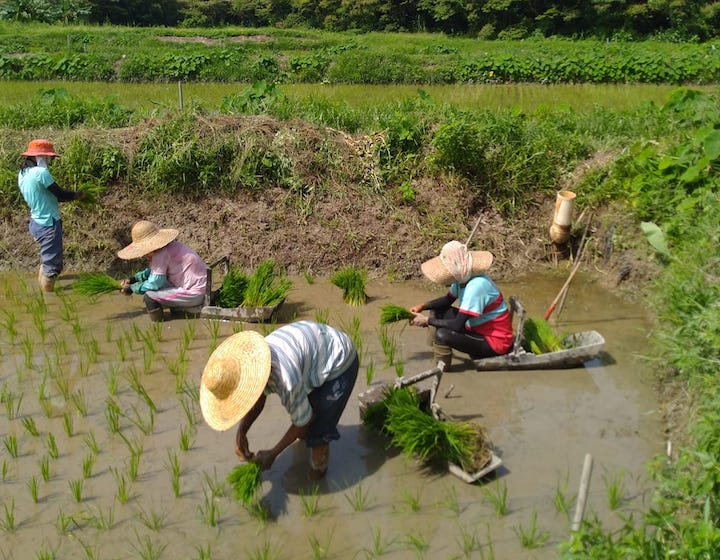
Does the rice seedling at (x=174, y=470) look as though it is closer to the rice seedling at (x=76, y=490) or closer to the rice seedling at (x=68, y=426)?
the rice seedling at (x=76, y=490)

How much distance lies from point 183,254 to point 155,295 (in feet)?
1.40

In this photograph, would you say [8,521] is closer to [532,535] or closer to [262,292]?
[532,535]

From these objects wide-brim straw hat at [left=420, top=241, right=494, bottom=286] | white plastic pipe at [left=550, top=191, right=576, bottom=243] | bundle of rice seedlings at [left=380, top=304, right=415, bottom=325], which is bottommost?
bundle of rice seedlings at [left=380, top=304, right=415, bottom=325]

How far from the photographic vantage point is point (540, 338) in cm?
554

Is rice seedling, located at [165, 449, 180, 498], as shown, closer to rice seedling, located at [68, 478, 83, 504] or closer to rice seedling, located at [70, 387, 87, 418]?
rice seedling, located at [68, 478, 83, 504]

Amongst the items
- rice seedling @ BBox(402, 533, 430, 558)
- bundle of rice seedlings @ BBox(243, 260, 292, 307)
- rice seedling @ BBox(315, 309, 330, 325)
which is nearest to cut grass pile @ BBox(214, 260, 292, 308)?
bundle of rice seedlings @ BBox(243, 260, 292, 307)

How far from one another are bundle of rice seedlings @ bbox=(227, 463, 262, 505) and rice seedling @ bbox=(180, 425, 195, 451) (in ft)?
2.35

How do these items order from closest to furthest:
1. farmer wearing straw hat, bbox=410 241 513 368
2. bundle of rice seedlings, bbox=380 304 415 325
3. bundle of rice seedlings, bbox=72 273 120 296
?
farmer wearing straw hat, bbox=410 241 513 368, bundle of rice seedlings, bbox=380 304 415 325, bundle of rice seedlings, bbox=72 273 120 296

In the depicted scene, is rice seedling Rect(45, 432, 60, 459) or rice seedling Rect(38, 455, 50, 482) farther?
rice seedling Rect(45, 432, 60, 459)

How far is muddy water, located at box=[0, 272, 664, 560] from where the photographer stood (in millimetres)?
3721

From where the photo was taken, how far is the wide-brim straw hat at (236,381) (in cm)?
348

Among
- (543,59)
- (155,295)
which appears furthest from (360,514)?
(543,59)

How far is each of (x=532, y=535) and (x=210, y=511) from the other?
174cm

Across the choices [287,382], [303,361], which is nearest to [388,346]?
[303,361]
